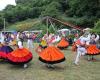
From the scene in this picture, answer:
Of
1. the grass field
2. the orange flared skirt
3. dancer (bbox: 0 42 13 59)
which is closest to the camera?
the grass field

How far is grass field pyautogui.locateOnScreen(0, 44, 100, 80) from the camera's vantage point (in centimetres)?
1122

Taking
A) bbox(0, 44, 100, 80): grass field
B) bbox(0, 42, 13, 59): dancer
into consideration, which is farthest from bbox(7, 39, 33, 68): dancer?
bbox(0, 42, 13, 59): dancer

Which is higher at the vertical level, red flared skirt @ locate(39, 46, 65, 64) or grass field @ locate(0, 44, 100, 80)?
red flared skirt @ locate(39, 46, 65, 64)

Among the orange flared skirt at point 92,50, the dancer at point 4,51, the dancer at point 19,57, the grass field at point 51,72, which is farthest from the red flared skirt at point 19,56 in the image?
the orange flared skirt at point 92,50

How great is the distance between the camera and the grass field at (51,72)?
36.8ft

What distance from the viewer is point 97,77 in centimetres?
1121

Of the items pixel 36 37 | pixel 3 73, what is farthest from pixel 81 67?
pixel 36 37

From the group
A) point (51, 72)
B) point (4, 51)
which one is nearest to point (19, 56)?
point (4, 51)

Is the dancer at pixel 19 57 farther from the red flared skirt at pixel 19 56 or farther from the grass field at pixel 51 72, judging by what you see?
the grass field at pixel 51 72

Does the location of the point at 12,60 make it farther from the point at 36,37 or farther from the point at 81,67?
the point at 36,37

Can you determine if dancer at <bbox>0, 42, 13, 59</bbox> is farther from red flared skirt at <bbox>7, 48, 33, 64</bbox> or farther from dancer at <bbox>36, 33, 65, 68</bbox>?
dancer at <bbox>36, 33, 65, 68</bbox>

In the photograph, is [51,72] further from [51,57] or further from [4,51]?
[4,51]

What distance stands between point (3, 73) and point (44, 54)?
A: 2.05m

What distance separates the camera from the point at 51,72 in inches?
480
